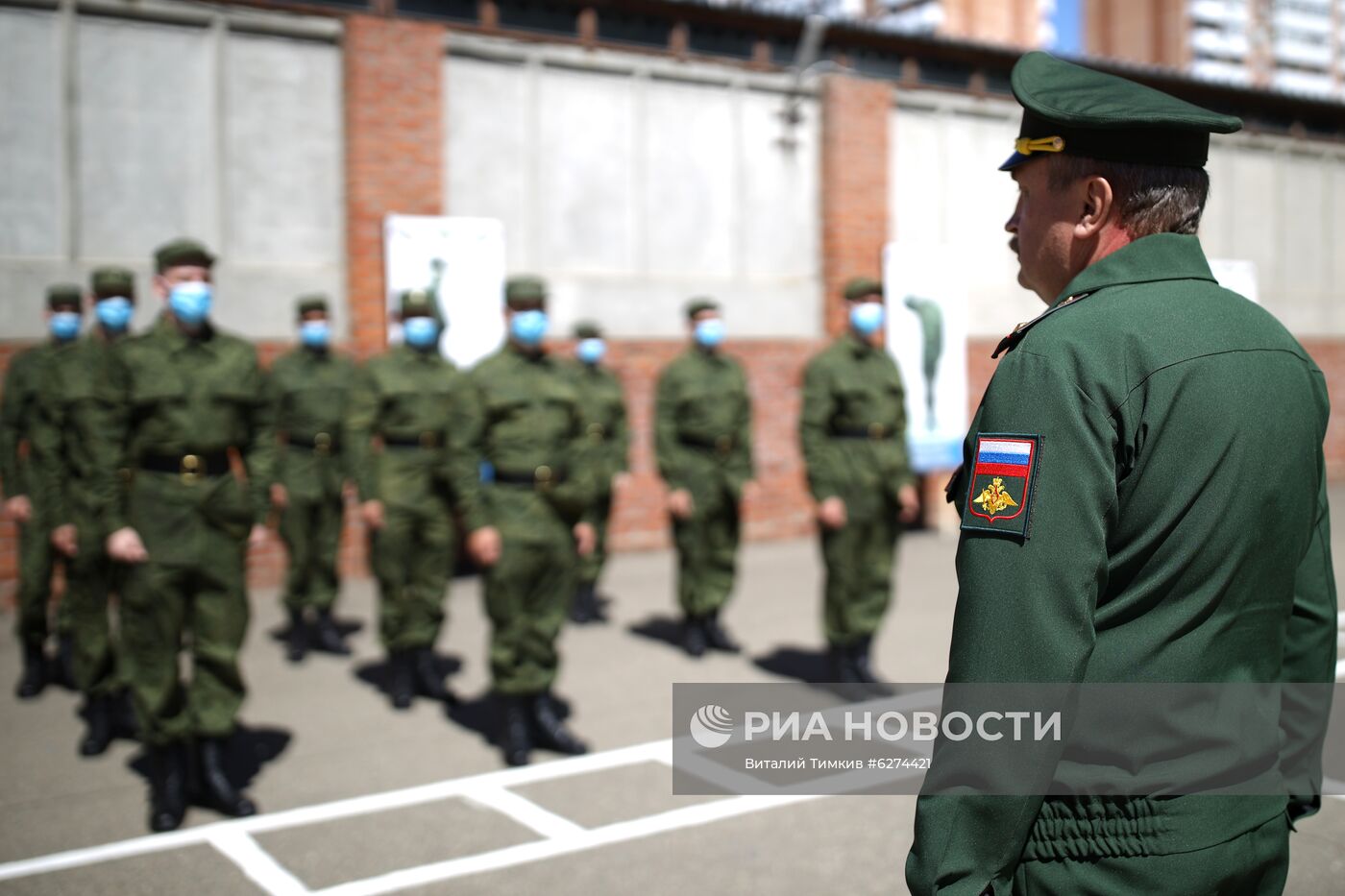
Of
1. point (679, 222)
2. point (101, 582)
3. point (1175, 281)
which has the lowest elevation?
point (101, 582)

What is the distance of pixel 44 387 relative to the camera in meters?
7.07

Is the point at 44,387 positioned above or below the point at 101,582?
above

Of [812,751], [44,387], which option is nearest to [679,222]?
[44,387]

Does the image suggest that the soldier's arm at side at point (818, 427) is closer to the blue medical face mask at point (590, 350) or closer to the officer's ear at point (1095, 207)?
the blue medical face mask at point (590, 350)

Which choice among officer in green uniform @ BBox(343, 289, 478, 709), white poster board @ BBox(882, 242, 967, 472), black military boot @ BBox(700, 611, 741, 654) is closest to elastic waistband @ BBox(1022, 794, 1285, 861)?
officer in green uniform @ BBox(343, 289, 478, 709)

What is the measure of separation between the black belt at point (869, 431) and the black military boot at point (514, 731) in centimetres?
256

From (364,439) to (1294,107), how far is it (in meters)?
17.1

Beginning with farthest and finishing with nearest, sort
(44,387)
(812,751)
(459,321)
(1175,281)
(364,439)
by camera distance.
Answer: (459,321) → (364,439) → (44,387) → (812,751) → (1175,281)

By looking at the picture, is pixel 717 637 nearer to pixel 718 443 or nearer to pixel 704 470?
pixel 704 470

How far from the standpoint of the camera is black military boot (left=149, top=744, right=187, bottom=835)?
194 inches

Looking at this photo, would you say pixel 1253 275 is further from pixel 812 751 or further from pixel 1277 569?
pixel 1277 569

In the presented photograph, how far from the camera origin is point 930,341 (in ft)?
46.5

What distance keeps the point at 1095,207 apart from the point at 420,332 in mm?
6480

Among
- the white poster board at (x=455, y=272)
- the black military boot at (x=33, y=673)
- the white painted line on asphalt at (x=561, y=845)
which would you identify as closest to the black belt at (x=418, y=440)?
the black military boot at (x=33, y=673)
